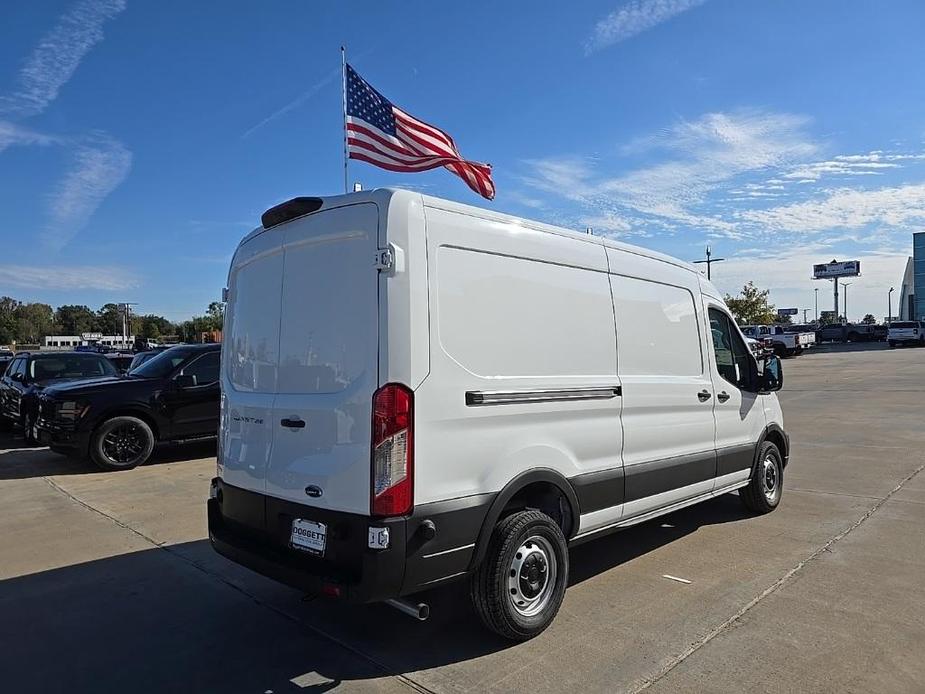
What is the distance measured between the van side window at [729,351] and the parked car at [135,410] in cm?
744

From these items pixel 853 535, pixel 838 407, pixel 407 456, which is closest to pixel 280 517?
pixel 407 456

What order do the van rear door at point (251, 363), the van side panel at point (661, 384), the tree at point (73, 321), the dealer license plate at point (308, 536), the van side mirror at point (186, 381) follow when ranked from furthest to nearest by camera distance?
the tree at point (73, 321) < the van side mirror at point (186, 381) < the van side panel at point (661, 384) < the van rear door at point (251, 363) < the dealer license plate at point (308, 536)

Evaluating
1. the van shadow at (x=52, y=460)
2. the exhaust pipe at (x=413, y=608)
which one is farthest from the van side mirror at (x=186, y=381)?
the exhaust pipe at (x=413, y=608)

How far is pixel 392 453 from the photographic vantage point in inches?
127

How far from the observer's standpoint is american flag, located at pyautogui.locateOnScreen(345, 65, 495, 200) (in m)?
11.0

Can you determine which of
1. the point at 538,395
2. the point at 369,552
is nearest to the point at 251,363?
the point at 369,552

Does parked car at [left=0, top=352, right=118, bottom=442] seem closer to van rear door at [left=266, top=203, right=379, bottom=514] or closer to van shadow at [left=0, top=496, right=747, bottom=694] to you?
van shadow at [left=0, top=496, right=747, bottom=694]

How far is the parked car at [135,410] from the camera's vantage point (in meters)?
9.20

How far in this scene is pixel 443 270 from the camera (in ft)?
11.5

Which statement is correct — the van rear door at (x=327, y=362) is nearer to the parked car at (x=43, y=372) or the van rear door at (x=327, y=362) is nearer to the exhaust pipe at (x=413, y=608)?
the exhaust pipe at (x=413, y=608)

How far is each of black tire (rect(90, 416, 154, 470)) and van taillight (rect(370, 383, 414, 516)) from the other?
7523 mm

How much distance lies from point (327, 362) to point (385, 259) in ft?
2.13

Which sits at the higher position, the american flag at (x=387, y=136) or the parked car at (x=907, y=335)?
the american flag at (x=387, y=136)

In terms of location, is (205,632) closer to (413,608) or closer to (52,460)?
(413,608)
